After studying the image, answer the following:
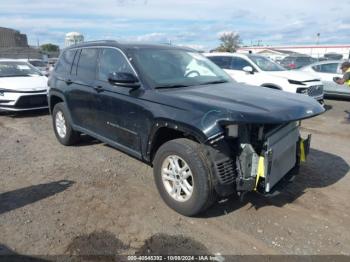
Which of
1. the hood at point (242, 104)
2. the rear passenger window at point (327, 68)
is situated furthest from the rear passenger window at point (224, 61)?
the hood at point (242, 104)

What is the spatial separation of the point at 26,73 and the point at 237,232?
9199 mm

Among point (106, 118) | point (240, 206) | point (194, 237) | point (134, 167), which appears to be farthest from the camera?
point (134, 167)

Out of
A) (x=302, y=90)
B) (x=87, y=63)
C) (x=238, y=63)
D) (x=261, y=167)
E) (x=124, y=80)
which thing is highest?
(x=87, y=63)

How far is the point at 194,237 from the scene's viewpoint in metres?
3.58

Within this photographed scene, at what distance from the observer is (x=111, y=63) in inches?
198

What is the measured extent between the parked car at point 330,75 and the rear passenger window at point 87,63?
10205 millimetres

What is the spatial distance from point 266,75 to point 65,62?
597cm

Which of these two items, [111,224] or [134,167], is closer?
[111,224]

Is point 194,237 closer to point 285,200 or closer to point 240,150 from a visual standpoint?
point 240,150

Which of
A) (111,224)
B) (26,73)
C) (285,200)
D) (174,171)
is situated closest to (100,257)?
(111,224)

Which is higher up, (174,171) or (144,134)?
(144,134)

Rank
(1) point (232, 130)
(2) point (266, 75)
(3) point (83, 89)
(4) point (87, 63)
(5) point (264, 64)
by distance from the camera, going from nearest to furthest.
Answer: (1) point (232, 130) < (3) point (83, 89) < (4) point (87, 63) < (2) point (266, 75) < (5) point (264, 64)

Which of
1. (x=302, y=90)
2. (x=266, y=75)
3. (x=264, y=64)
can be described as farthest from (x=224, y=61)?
(x=302, y=90)

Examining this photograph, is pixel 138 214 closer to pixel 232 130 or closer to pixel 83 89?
pixel 232 130
